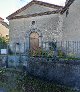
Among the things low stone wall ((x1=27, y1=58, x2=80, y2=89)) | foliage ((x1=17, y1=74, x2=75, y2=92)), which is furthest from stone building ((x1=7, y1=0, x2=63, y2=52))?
foliage ((x1=17, y1=74, x2=75, y2=92))

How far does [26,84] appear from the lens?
13.9 metres

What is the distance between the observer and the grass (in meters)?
12.5

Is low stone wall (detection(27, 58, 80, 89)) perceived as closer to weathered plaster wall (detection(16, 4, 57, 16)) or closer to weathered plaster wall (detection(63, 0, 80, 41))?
weathered plaster wall (detection(63, 0, 80, 41))

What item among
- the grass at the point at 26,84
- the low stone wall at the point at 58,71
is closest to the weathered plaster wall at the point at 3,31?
the grass at the point at 26,84

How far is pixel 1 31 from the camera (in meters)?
31.0

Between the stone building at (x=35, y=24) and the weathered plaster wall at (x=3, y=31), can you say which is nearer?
the stone building at (x=35, y=24)

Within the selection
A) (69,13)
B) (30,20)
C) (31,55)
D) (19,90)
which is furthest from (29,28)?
(19,90)

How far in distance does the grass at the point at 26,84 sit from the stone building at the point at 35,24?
592 cm

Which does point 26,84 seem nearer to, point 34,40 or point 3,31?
point 34,40

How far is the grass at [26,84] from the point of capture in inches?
491

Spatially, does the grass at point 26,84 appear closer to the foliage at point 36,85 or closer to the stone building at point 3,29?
the foliage at point 36,85

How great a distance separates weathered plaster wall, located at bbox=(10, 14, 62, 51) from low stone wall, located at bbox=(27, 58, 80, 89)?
5131 mm

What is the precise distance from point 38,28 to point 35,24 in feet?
1.74

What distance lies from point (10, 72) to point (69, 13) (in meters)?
7.11
